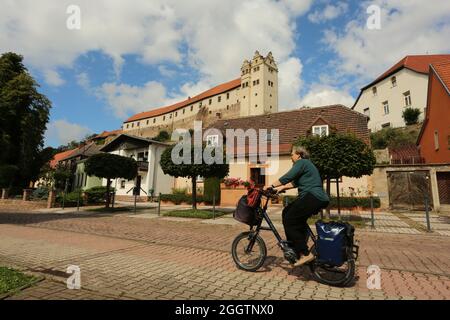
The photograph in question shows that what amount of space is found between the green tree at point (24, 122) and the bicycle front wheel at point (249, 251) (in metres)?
27.6

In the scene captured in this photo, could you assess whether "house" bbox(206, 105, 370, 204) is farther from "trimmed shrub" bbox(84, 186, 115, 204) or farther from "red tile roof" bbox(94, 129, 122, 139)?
"red tile roof" bbox(94, 129, 122, 139)

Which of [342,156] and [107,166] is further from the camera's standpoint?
[107,166]

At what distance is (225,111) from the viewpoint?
78.4 meters

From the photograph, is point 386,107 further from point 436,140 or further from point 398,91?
point 436,140

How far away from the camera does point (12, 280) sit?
148 inches

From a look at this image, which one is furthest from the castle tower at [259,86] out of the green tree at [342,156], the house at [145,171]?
the green tree at [342,156]

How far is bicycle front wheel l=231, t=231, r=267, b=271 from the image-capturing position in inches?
181

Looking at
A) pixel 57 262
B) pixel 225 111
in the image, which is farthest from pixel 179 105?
pixel 57 262

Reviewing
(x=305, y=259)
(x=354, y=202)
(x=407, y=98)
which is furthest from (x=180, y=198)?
(x=407, y=98)

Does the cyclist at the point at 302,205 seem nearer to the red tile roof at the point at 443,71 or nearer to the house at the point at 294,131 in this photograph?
the house at the point at 294,131

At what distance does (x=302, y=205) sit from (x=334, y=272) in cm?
119

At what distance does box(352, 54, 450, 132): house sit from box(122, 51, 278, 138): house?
29.4 m

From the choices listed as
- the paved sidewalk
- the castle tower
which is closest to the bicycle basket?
the paved sidewalk
